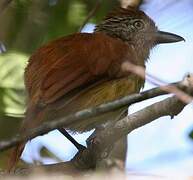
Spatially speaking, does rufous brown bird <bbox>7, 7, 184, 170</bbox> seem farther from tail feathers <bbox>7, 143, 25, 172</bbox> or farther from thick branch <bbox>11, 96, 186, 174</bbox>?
thick branch <bbox>11, 96, 186, 174</bbox>

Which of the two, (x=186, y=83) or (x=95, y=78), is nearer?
(x=186, y=83)

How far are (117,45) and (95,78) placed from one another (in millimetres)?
635

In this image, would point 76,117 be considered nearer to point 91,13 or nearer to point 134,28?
point 91,13

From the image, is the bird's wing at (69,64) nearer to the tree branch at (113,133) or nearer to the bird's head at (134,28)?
the tree branch at (113,133)

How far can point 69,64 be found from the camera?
464 cm

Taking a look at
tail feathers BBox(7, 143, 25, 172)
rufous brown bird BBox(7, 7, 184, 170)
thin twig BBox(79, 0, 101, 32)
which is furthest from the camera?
thin twig BBox(79, 0, 101, 32)

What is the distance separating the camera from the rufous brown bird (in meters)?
4.17

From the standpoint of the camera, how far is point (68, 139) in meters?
5.13

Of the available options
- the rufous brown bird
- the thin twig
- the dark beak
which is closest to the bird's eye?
the dark beak

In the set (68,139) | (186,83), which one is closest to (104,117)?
(68,139)

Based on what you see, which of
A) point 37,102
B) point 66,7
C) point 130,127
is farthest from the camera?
point 66,7

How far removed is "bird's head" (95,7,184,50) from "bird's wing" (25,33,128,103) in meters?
0.58

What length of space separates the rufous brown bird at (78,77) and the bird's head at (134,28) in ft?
0.32

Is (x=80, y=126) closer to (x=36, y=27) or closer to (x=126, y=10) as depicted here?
(x=36, y=27)
